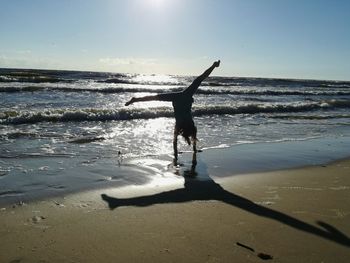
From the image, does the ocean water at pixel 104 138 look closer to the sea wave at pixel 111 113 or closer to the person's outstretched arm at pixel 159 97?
the sea wave at pixel 111 113

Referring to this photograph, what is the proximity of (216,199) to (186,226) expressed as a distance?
4.33 ft

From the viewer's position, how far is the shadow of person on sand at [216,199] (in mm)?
5212

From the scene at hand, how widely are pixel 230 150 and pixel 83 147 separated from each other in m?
3.67

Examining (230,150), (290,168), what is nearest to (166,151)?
(230,150)

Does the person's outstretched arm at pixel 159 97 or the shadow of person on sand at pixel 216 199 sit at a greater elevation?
the person's outstretched arm at pixel 159 97

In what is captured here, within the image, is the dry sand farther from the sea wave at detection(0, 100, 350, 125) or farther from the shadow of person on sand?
the sea wave at detection(0, 100, 350, 125)

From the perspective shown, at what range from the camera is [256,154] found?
10664 millimetres

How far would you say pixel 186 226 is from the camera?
5.25 m

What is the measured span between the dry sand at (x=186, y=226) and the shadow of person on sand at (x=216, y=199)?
A: 0.04 feet

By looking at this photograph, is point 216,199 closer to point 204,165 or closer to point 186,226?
point 186,226

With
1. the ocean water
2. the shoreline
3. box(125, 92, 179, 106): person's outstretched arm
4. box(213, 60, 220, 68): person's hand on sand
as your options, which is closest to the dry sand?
the shoreline

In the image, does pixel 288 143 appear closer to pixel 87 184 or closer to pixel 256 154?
pixel 256 154

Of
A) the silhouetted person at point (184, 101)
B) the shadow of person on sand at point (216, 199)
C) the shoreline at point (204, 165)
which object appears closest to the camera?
the shadow of person on sand at point (216, 199)

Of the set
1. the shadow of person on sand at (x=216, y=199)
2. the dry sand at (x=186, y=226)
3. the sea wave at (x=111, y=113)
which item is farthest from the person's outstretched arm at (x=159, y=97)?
the sea wave at (x=111, y=113)
